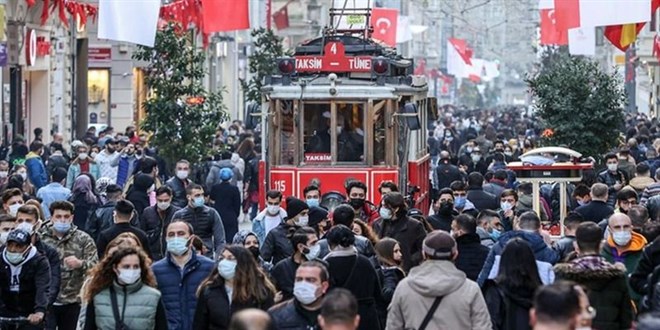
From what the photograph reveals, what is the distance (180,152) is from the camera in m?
32.8

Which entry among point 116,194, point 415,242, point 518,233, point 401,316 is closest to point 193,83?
point 116,194

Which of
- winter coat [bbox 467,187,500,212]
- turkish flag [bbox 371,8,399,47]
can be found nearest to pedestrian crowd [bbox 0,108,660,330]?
winter coat [bbox 467,187,500,212]

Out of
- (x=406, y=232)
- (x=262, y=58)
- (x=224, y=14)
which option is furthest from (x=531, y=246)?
(x=262, y=58)

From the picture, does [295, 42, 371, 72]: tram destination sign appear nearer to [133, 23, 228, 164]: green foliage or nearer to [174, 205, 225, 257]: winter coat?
[174, 205, 225, 257]: winter coat

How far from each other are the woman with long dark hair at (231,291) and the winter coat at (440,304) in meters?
0.90

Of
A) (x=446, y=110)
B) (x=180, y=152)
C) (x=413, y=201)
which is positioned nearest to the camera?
(x=413, y=201)

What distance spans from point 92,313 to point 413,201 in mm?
12208

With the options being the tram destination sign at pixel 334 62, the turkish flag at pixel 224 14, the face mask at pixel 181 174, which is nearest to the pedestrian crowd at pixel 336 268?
the face mask at pixel 181 174

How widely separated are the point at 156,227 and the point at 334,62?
6.18m

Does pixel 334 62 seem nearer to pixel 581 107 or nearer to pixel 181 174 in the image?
pixel 181 174

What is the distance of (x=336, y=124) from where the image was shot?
78.6 feet

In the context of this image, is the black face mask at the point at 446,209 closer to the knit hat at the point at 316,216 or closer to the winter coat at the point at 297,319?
the knit hat at the point at 316,216

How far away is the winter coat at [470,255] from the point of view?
14.8 m

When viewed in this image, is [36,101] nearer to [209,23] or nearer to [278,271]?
[209,23]
